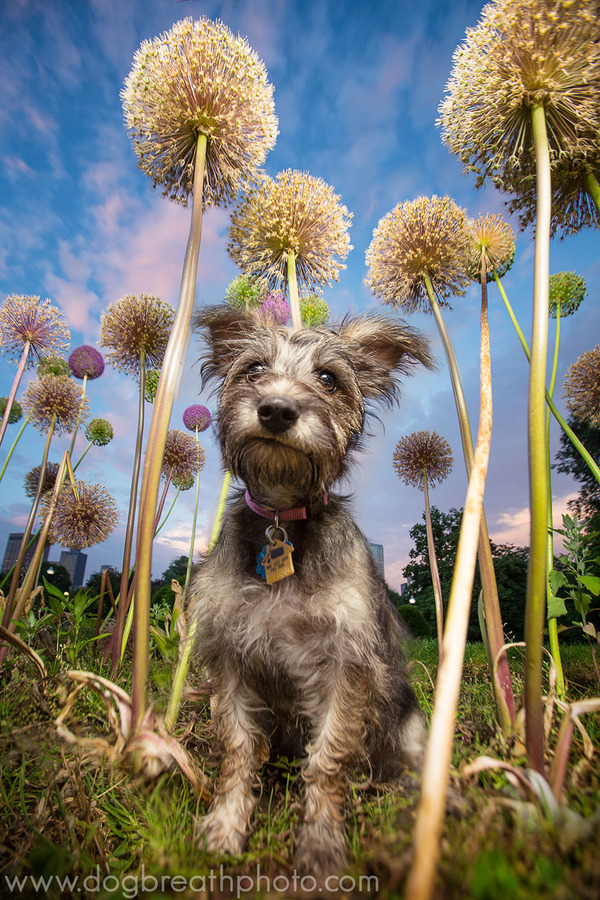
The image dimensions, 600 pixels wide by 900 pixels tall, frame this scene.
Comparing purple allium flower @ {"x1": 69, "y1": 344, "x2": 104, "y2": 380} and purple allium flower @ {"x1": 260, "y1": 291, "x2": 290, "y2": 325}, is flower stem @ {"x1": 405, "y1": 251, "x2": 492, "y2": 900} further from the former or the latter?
purple allium flower @ {"x1": 69, "y1": 344, "x2": 104, "y2": 380}

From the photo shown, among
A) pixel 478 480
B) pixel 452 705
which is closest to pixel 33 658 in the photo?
pixel 452 705

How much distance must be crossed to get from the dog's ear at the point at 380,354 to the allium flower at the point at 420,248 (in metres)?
1.04

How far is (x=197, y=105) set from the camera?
261 cm

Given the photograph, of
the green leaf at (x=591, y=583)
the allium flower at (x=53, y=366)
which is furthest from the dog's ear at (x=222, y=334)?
the allium flower at (x=53, y=366)

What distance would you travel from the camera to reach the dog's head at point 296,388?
82.0 inches

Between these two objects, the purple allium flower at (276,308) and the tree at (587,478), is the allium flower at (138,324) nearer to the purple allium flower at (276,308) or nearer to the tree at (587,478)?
the purple allium flower at (276,308)

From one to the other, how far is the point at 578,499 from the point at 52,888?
745 inches

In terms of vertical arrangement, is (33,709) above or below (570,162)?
below

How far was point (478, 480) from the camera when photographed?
1191mm

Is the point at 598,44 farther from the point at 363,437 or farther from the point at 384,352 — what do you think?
the point at 363,437

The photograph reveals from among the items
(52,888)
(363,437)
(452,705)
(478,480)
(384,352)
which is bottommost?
(52,888)

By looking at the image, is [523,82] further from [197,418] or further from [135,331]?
[197,418]

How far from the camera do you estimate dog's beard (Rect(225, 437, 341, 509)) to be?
2135 mm

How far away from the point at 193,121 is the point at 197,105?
91mm
